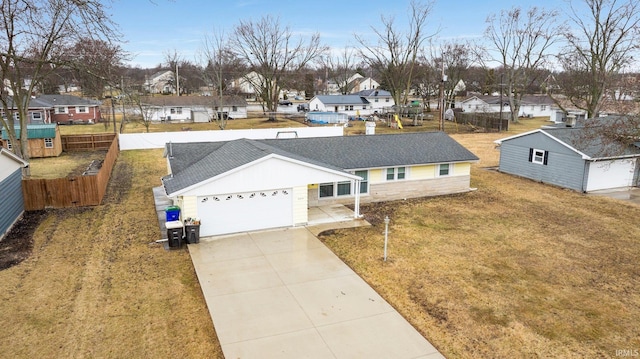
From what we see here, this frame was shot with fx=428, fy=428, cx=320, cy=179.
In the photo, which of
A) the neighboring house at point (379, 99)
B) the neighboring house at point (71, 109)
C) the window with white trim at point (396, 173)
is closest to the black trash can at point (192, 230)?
the window with white trim at point (396, 173)

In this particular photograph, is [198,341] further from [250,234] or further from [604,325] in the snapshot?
[604,325]

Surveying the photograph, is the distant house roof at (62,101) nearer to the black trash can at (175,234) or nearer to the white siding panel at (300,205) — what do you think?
the black trash can at (175,234)

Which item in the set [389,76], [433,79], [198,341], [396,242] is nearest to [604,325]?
[396,242]

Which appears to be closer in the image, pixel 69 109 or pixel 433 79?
pixel 69 109

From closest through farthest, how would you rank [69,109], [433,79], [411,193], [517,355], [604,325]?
[517,355], [604,325], [411,193], [69,109], [433,79]

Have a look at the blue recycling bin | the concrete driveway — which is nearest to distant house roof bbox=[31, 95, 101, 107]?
the blue recycling bin

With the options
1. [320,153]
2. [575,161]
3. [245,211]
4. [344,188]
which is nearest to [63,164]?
[320,153]

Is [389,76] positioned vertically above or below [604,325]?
above
